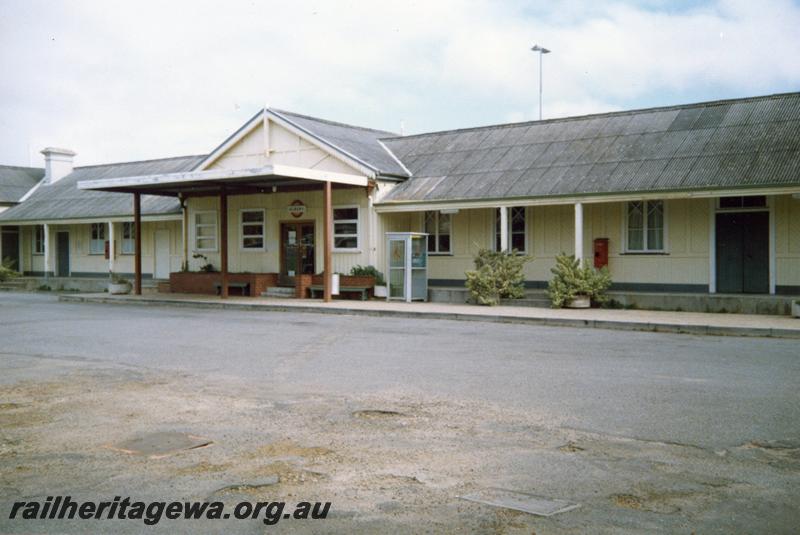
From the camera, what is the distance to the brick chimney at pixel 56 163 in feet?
132

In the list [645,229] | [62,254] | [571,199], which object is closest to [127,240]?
[62,254]

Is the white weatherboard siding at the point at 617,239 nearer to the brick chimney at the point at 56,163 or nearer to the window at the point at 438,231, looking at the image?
the window at the point at 438,231

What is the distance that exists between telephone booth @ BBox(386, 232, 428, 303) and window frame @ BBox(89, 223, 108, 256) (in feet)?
56.2

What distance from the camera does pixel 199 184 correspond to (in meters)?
24.5

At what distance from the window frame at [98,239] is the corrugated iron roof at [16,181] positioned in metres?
7.13

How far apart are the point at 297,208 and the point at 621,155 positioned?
1042cm

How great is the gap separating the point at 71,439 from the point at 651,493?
4.77 meters

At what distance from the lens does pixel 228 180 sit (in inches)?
912

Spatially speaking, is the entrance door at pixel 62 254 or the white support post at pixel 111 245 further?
the entrance door at pixel 62 254

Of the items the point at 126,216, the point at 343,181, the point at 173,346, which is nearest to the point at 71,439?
the point at 173,346

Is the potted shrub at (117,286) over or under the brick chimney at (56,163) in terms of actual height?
under

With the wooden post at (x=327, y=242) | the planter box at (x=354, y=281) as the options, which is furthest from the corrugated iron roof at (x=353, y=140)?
the planter box at (x=354, y=281)

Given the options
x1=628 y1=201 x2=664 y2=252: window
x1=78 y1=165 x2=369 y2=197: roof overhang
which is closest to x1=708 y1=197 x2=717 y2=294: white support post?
x1=628 y1=201 x2=664 y2=252: window

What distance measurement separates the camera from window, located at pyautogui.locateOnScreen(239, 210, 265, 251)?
2652 centimetres
